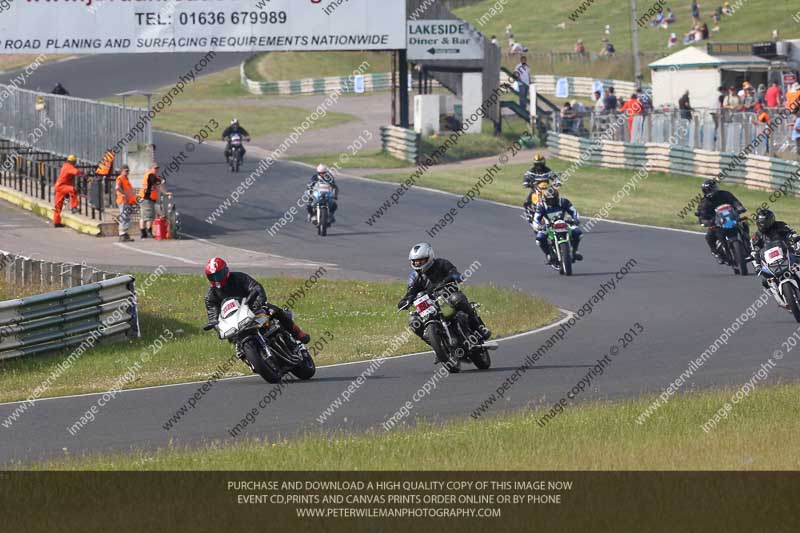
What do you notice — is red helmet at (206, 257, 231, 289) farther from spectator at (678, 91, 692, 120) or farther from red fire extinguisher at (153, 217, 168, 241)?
spectator at (678, 91, 692, 120)

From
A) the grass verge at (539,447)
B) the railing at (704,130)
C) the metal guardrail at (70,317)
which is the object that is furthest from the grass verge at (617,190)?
the grass verge at (539,447)

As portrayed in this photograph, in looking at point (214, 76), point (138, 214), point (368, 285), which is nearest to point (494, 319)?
point (368, 285)

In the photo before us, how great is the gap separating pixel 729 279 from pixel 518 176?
63.3ft

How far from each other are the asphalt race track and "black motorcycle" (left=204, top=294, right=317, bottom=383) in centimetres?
24

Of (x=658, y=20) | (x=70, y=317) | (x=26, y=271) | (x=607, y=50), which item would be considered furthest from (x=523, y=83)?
(x=70, y=317)

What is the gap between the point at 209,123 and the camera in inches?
2147

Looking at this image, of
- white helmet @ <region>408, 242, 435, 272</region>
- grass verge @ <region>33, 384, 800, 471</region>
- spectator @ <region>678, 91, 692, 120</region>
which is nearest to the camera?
grass verge @ <region>33, 384, 800, 471</region>

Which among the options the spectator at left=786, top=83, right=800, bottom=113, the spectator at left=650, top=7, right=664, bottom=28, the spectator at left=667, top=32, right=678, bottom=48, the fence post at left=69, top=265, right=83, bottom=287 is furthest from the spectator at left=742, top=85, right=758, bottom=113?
the spectator at left=650, top=7, right=664, bottom=28

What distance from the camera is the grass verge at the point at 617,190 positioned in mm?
33094

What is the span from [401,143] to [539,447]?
114 ft

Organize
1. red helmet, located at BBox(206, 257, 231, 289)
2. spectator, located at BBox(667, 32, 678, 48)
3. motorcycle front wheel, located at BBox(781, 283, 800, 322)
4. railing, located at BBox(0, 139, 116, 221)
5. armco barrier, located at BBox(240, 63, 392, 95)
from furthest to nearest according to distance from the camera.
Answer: spectator, located at BBox(667, 32, 678, 48) < armco barrier, located at BBox(240, 63, 392, 95) < railing, located at BBox(0, 139, 116, 221) < motorcycle front wheel, located at BBox(781, 283, 800, 322) < red helmet, located at BBox(206, 257, 231, 289)

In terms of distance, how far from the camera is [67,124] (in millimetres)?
34375

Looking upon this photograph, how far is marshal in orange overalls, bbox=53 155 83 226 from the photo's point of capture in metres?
31.3
